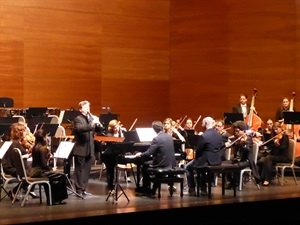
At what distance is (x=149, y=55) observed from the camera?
17.9 m

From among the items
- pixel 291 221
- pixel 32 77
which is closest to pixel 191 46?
pixel 32 77

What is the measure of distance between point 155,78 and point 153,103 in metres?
0.66

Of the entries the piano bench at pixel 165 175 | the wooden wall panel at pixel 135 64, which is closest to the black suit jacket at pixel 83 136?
the piano bench at pixel 165 175

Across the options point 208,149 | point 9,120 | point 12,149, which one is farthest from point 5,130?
point 208,149

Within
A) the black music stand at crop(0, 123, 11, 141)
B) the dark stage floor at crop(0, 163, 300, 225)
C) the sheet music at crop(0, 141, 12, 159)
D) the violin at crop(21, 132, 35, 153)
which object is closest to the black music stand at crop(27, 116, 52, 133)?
the black music stand at crop(0, 123, 11, 141)

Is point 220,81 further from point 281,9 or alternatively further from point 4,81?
point 4,81

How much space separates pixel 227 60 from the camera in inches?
672

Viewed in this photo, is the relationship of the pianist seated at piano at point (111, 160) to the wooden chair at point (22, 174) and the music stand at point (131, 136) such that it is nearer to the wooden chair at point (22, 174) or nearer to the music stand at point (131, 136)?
the music stand at point (131, 136)

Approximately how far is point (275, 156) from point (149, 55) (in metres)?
6.63

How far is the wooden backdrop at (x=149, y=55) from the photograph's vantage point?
52.1ft

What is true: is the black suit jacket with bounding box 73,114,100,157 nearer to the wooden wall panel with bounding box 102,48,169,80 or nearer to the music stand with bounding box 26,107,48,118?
the music stand with bounding box 26,107,48,118

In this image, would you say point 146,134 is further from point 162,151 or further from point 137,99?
point 137,99

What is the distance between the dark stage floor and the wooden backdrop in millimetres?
5708

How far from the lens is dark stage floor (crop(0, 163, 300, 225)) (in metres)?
7.96
